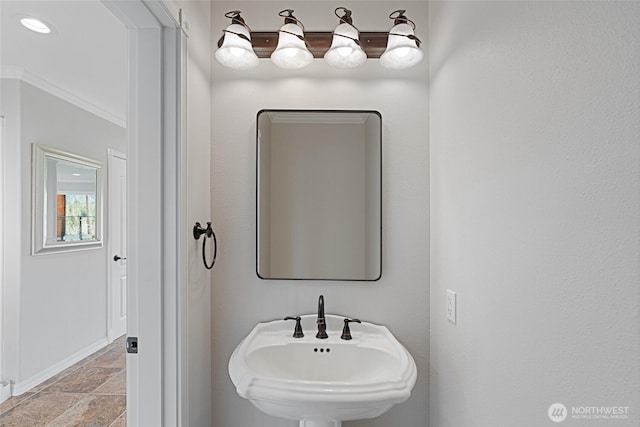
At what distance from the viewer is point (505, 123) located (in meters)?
1.03

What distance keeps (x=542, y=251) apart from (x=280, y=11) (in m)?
1.57

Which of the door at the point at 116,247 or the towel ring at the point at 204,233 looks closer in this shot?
the towel ring at the point at 204,233

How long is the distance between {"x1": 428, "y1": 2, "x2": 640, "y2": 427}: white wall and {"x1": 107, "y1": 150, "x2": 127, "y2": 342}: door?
3.78 m

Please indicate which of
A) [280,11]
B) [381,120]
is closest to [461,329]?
[381,120]

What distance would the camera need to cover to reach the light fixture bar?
1709mm

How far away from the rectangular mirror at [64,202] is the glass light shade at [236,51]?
2365 millimetres

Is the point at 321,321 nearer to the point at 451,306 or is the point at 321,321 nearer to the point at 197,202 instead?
the point at 451,306

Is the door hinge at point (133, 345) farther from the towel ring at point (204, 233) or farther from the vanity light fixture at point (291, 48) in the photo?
the vanity light fixture at point (291, 48)

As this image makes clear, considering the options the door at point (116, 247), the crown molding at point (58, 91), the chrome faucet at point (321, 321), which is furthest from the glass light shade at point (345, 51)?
the door at point (116, 247)

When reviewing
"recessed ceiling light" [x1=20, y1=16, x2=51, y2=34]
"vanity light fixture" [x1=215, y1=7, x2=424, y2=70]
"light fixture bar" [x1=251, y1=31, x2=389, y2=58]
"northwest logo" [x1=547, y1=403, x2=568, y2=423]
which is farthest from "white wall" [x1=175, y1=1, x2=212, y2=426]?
"recessed ceiling light" [x1=20, y1=16, x2=51, y2=34]

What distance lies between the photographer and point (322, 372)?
1596 mm

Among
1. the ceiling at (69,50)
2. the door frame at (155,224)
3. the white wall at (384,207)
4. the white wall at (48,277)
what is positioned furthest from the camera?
the white wall at (48,277)

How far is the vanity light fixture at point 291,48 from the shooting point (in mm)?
1628

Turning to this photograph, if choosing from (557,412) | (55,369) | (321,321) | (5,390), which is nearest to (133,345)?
(321,321)
